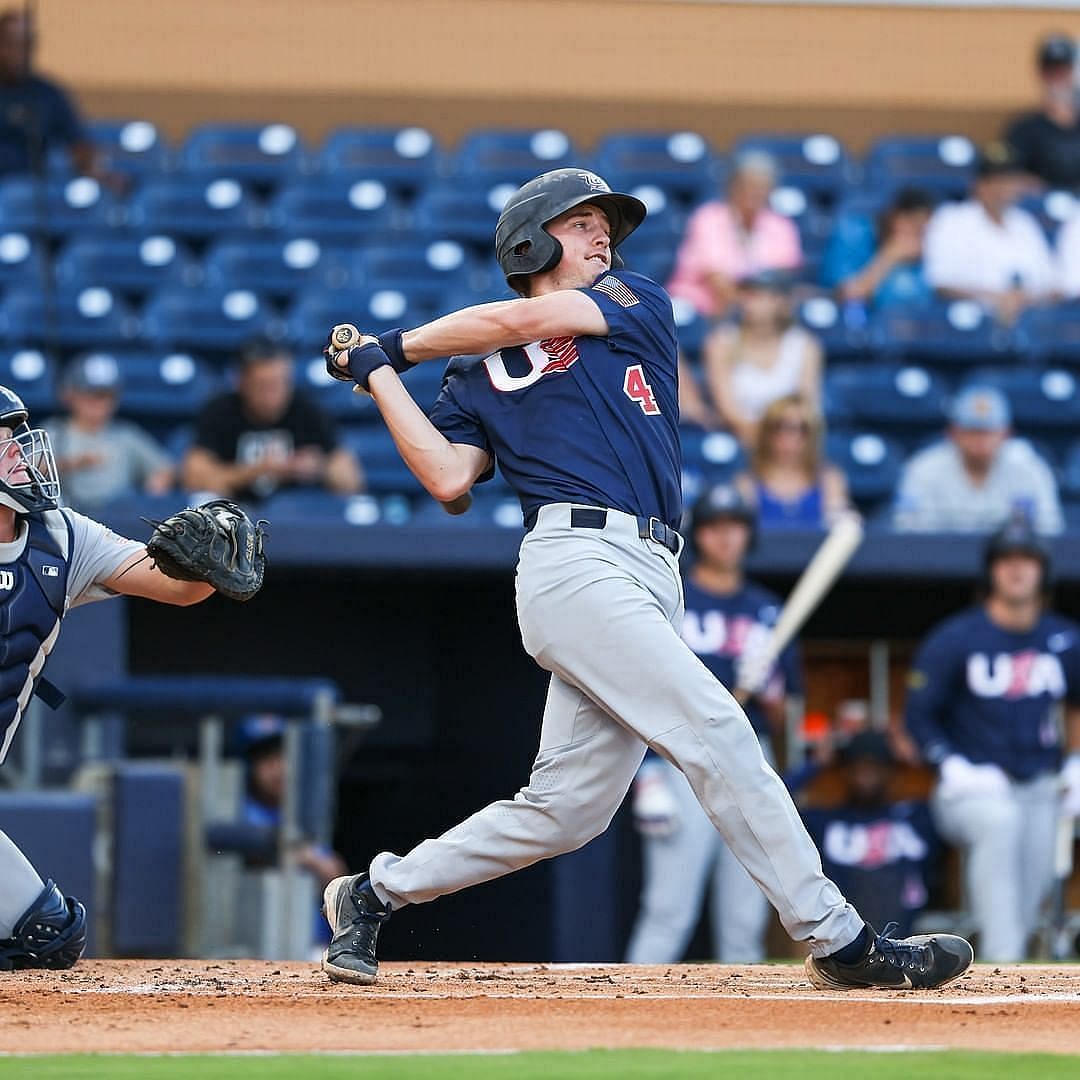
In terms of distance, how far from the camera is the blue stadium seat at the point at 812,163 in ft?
38.9

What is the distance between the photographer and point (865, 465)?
9.28 m

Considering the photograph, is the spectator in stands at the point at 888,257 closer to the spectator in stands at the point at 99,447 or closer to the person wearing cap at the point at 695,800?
the person wearing cap at the point at 695,800

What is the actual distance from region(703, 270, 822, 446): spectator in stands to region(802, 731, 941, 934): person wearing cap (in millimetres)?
1672

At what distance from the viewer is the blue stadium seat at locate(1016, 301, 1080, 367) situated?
10.5 metres

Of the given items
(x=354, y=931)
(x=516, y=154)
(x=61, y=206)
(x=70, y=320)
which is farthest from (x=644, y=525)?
(x=516, y=154)

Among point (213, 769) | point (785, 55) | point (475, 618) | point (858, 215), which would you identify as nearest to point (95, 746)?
point (213, 769)

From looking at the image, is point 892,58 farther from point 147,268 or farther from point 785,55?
point 147,268

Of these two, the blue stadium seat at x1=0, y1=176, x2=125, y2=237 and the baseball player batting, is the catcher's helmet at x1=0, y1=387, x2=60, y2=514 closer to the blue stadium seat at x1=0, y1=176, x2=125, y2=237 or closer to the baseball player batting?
the baseball player batting

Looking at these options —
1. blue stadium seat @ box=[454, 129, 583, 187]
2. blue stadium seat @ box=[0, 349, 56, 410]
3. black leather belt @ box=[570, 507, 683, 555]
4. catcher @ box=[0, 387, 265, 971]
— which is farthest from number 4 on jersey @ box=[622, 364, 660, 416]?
blue stadium seat @ box=[454, 129, 583, 187]

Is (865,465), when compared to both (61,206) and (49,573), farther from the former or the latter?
(49,573)

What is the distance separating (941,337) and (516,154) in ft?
8.10

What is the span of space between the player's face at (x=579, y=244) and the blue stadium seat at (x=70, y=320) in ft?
17.8

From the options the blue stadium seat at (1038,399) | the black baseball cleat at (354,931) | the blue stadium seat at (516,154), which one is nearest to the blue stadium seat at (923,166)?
the blue stadium seat at (516,154)

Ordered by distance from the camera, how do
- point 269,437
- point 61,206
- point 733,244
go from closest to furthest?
point 269,437 < point 733,244 < point 61,206
